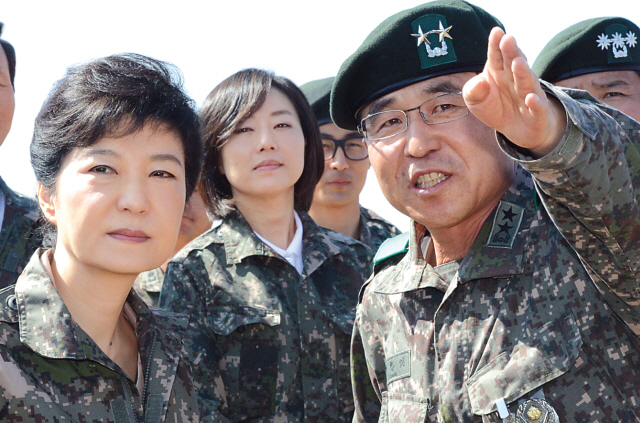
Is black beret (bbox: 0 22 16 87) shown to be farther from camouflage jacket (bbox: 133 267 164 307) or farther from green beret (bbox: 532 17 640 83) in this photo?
green beret (bbox: 532 17 640 83)

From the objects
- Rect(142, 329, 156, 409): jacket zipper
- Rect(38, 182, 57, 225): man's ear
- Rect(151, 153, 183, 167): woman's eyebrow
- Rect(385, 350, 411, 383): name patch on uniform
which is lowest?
Rect(385, 350, 411, 383): name patch on uniform

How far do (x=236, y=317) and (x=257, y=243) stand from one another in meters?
0.49

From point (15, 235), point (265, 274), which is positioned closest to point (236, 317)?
point (265, 274)

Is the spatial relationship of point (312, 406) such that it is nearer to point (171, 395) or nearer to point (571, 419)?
point (171, 395)

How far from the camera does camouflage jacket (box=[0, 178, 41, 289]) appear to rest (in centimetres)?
379

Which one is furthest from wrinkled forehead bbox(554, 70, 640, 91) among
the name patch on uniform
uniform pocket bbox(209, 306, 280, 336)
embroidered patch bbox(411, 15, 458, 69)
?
the name patch on uniform

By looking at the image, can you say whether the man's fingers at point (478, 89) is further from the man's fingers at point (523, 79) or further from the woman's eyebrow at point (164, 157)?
the woman's eyebrow at point (164, 157)

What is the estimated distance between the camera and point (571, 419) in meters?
2.33

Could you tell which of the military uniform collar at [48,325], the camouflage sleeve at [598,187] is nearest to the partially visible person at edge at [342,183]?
the military uniform collar at [48,325]

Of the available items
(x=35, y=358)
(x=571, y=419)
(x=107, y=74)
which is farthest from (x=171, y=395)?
(x=571, y=419)

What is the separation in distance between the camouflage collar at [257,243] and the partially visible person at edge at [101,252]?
119 centimetres

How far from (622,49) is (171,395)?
11.5ft

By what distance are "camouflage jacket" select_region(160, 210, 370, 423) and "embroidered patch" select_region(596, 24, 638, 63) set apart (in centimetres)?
220

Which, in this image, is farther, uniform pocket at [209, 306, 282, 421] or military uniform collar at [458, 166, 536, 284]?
uniform pocket at [209, 306, 282, 421]
